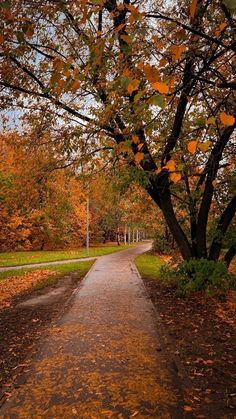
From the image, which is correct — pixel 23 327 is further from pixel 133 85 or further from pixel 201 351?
pixel 133 85

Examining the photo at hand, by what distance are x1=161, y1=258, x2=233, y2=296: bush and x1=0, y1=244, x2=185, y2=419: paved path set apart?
205 centimetres

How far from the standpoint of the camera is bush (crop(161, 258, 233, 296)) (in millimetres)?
10133

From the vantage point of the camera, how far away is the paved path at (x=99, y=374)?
4.23 m

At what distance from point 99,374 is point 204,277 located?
590cm

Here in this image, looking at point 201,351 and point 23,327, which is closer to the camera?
point 201,351

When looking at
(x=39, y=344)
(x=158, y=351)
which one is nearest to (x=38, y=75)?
(x=39, y=344)

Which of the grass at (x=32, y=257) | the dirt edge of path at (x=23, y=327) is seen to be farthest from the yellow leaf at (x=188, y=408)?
the grass at (x=32, y=257)

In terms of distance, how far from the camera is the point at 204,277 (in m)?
10.4

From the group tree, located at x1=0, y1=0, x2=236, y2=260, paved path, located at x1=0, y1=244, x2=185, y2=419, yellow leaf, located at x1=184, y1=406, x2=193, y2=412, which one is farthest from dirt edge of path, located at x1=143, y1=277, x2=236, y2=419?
tree, located at x1=0, y1=0, x2=236, y2=260

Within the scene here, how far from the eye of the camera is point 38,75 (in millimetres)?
9805

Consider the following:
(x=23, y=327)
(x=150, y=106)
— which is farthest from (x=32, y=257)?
(x=150, y=106)

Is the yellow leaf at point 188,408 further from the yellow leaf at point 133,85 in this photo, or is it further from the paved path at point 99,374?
the yellow leaf at point 133,85

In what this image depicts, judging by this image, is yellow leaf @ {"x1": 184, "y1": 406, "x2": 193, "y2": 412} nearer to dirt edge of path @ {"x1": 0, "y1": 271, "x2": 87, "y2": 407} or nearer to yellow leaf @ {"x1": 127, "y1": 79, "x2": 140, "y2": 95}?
dirt edge of path @ {"x1": 0, "y1": 271, "x2": 87, "y2": 407}

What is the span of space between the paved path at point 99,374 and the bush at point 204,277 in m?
2.05
